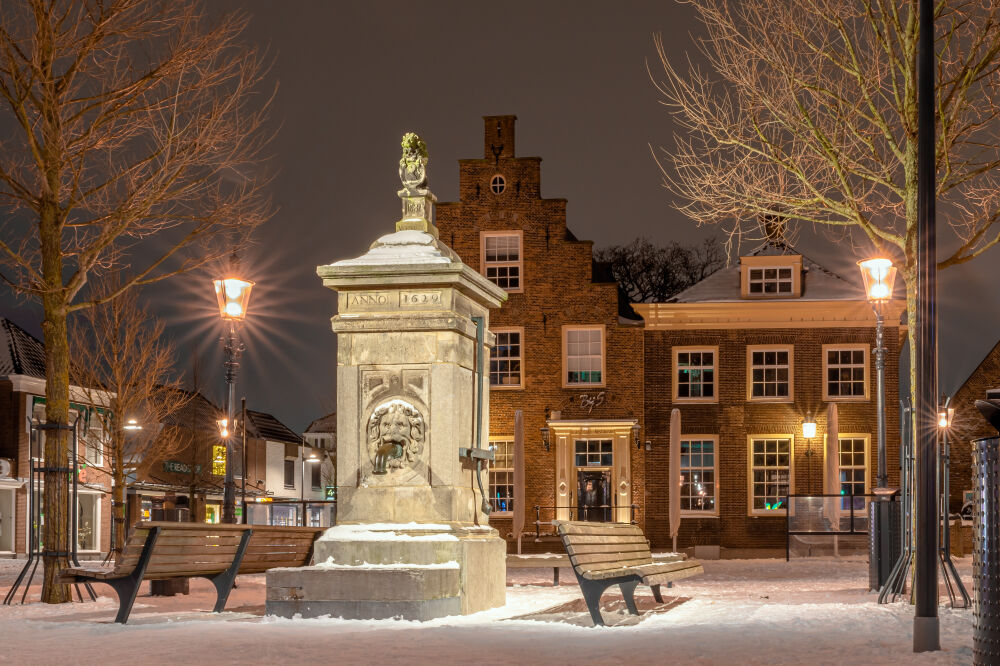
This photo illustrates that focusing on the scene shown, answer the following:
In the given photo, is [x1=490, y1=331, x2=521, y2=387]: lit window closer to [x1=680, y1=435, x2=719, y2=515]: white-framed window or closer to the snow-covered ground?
[x1=680, y1=435, x2=719, y2=515]: white-framed window

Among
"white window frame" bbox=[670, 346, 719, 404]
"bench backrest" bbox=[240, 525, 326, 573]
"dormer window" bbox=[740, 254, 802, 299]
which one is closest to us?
"bench backrest" bbox=[240, 525, 326, 573]

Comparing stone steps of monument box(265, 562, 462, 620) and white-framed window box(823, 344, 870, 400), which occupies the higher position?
white-framed window box(823, 344, 870, 400)

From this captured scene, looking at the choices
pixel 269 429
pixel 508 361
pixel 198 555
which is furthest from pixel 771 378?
pixel 269 429

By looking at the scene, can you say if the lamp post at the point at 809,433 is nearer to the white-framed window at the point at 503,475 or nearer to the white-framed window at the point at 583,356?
the white-framed window at the point at 583,356

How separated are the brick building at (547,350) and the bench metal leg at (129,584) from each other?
2417 centimetres

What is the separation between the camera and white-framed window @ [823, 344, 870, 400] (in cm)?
3475

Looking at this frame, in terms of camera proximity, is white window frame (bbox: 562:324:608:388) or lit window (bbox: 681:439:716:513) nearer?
white window frame (bbox: 562:324:608:388)

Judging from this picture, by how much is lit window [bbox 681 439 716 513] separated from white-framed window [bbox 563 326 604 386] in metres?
3.29

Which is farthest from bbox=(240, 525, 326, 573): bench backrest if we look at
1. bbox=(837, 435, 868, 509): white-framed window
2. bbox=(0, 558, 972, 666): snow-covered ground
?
bbox=(837, 435, 868, 509): white-framed window

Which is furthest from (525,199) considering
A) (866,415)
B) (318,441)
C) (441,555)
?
(318,441)

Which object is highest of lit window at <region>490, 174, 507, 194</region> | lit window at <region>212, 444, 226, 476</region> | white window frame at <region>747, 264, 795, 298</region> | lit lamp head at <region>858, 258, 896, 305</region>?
lit window at <region>490, 174, 507, 194</region>

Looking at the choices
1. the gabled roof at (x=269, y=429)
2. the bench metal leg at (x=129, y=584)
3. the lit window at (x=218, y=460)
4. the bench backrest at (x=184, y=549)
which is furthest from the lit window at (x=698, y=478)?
the gabled roof at (x=269, y=429)

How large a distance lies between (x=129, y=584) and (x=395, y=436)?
2.58 metres

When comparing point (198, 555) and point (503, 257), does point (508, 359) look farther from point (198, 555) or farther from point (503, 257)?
point (198, 555)
